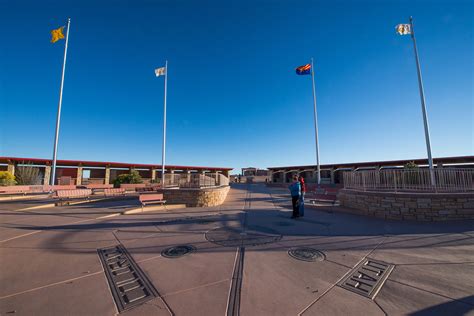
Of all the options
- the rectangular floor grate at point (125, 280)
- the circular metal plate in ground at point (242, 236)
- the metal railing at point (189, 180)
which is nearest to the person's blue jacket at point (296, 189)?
the circular metal plate in ground at point (242, 236)

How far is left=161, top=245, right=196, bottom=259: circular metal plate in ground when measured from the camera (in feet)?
13.8

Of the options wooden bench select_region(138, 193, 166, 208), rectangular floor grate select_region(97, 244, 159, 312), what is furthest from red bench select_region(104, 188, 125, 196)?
rectangular floor grate select_region(97, 244, 159, 312)

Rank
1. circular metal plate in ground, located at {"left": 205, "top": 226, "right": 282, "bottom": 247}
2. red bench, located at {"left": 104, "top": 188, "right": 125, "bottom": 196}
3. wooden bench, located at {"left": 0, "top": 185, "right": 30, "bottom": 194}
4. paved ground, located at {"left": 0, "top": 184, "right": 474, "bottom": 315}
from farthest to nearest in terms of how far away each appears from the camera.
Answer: red bench, located at {"left": 104, "top": 188, "right": 125, "bottom": 196} < wooden bench, located at {"left": 0, "top": 185, "right": 30, "bottom": 194} < circular metal plate in ground, located at {"left": 205, "top": 226, "right": 282, "bottom": 247} < paved ground, located at {"left": 0, "top": 184, "right": 474, "bottom": 315}

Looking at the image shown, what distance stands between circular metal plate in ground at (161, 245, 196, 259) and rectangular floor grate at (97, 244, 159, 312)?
66 cm

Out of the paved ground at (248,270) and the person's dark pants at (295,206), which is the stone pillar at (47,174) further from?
the person's dark pants at (295,206)

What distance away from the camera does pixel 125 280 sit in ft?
10.5

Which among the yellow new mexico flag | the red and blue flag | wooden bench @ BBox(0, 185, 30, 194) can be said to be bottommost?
wooden bench @ BBox(0, 185, 30, 194)

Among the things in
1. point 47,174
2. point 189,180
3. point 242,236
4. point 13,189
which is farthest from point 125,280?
point 47,174

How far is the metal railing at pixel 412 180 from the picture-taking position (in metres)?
7.29

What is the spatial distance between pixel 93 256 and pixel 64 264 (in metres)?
0.48

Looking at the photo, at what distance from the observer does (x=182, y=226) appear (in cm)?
667


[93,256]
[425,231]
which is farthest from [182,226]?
[425,231]

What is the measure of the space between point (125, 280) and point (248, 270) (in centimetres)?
209

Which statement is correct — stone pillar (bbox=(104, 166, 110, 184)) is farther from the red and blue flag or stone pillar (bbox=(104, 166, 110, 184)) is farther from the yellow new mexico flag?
the red and blue flag
